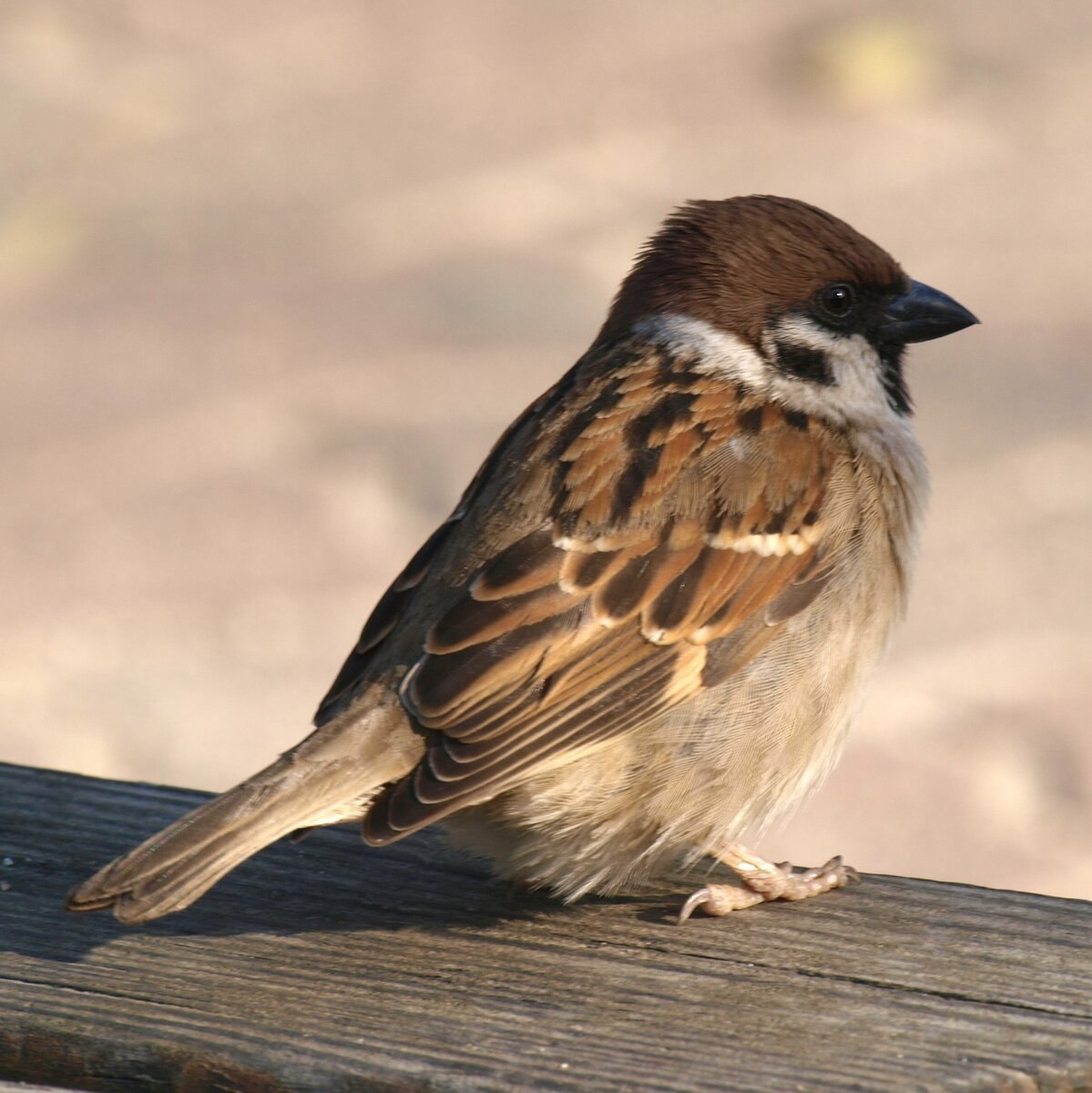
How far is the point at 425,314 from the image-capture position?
9.07m

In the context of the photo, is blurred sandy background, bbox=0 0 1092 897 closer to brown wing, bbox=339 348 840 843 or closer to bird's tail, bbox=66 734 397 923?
brown wing, bbox=339 348 840 843

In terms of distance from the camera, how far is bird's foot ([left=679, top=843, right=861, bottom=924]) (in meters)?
2.59

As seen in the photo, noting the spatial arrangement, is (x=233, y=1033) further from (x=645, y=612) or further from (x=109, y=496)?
(x=109, y=496)

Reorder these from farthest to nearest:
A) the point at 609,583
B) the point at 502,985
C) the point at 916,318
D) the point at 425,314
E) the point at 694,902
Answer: the point at 425,314
the point at 916,318
the point at 609,583
the point at 694,902
the point at 502,985

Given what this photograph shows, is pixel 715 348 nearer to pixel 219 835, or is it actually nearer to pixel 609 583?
pixel 609 583

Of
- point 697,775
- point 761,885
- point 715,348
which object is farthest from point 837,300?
point 761,885

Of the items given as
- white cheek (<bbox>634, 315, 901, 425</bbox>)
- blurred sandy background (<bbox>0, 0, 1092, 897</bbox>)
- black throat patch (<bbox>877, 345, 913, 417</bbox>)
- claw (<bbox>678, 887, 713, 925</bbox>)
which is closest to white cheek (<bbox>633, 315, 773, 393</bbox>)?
white cheek (<bbox>634, 315, 901, 425</bbox>)

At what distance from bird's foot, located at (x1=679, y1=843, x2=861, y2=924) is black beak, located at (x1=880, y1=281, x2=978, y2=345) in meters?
0.96

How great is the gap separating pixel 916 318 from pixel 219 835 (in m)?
1.50

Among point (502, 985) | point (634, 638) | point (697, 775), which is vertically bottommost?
point (502, 985)

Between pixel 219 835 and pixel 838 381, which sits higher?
pixel 838 381

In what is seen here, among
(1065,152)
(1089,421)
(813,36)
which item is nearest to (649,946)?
(1089,421)

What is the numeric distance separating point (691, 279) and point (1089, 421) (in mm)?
5055

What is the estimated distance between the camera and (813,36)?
12156 millimetres
